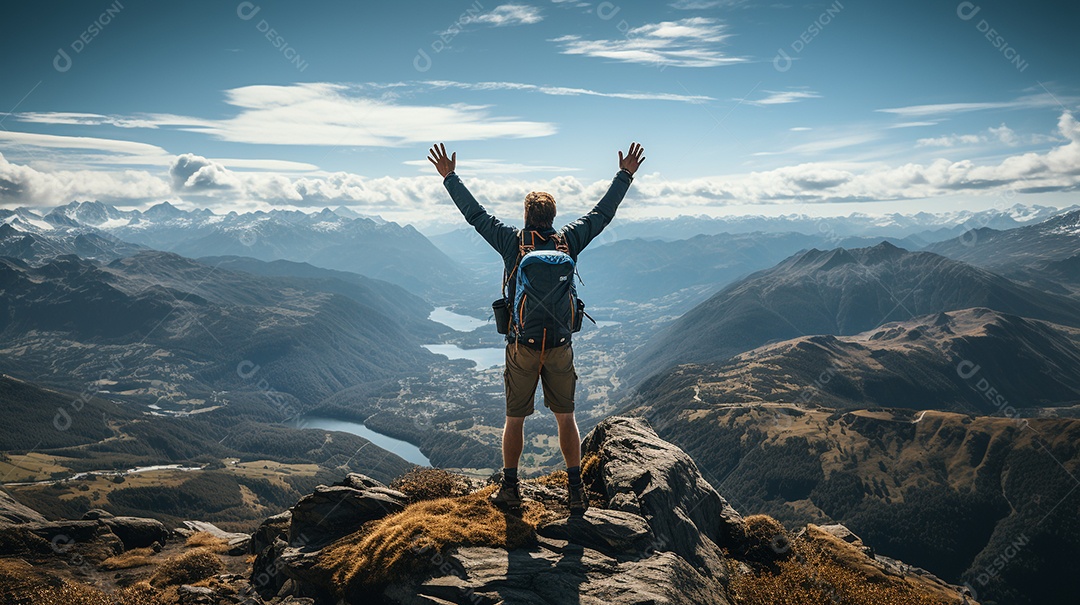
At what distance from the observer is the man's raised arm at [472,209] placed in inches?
458

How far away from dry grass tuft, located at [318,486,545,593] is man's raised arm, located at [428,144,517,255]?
20.6 feet

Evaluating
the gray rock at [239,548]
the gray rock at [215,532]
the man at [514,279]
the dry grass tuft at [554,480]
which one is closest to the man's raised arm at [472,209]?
the man at [514,279]

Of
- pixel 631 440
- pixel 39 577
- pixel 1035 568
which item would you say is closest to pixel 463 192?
pixel 631 440

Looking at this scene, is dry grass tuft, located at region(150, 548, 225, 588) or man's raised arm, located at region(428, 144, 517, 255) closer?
man's raised arm, located at region(428, 144, 517, 255)

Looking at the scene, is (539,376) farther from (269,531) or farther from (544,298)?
(269,531)

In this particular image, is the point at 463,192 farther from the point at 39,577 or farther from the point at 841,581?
the point at 39,577

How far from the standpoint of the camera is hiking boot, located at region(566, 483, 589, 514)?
12.4 metres

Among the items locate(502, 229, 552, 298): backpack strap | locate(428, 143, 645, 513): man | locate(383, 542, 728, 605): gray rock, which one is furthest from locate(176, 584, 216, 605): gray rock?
locate(502, 229, 552, 298): backpack strap

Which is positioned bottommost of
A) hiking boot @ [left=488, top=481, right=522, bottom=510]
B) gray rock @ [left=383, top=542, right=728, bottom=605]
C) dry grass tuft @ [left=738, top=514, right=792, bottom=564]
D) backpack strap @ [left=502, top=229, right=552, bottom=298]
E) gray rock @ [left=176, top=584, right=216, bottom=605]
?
gray rock @ [left=176, top=584, right=216, bottom=605]

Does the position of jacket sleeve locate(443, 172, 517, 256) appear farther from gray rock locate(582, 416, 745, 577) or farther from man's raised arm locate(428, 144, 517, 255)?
gray rock locate(582, 416, 745, 577)

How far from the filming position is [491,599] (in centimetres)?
995

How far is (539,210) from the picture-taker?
11383mm

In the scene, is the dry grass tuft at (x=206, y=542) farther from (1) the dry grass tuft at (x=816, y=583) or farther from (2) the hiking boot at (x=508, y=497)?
(1) the dry grass tuft at (x=816, y=583)

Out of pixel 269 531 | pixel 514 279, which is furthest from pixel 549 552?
pixel 269 531
